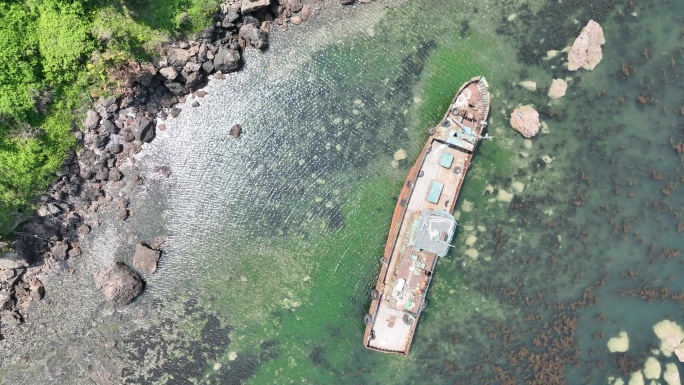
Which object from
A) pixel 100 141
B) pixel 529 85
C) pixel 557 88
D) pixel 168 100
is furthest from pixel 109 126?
pixel 557 88

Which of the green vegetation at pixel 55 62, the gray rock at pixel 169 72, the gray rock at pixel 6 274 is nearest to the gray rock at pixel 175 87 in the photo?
the gray rock at pixel 169 72

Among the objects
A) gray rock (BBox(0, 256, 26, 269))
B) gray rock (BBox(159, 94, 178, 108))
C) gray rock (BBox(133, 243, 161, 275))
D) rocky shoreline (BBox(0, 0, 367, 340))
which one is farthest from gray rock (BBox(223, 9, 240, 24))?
gray rock (BBox(0, 256, 26, 269))

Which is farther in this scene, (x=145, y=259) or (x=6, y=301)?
(x=145, y=259)

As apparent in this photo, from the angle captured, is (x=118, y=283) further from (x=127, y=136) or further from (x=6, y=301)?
(x=127, y=136)

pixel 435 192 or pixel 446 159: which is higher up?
pixel 446 159

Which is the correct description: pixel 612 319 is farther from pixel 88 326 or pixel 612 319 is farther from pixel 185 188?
pixel 88 326
